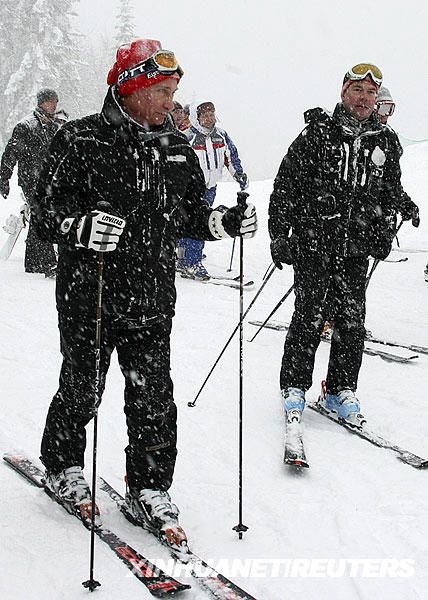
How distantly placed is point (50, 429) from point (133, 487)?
0.50m

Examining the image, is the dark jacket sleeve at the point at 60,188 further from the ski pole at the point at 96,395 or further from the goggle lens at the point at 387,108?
the goggle lens at the point at 387,108

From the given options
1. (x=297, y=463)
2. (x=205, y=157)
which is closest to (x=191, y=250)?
(x=205, y=157)

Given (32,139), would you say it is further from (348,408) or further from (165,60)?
(165,60)

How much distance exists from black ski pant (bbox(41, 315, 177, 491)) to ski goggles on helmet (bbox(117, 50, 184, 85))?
1.11 m

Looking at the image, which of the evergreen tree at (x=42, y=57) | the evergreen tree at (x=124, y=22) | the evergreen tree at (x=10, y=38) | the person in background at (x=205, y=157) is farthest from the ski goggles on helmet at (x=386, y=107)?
the evergreen tree at (x=124, y=22)

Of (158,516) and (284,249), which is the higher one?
(284,249)

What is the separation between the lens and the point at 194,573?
10.4ft

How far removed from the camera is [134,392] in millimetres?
3559

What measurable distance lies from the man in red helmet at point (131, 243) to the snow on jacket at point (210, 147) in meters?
7.24

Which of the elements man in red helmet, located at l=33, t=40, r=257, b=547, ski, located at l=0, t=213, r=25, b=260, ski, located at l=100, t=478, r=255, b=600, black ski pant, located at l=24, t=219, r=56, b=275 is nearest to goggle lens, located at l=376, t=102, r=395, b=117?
man in red helmet, located at l=33, t=40, r=257, b=547

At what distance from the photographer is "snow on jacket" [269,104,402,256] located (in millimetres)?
4766

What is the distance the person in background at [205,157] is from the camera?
35.1 ft

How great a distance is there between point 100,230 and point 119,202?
0.35 metres

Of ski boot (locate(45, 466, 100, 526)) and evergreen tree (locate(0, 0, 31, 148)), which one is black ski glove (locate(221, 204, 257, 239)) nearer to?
ski boot (locate(45, 466, 100, 526))
